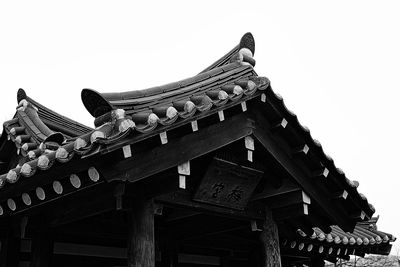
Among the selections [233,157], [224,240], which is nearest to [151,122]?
[233,157]

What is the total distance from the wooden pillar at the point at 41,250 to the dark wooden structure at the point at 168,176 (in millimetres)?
18

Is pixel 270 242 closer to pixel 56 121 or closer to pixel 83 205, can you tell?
pixel 83 205

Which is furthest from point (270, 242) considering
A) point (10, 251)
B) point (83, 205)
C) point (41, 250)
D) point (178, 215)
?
point (10, 251)

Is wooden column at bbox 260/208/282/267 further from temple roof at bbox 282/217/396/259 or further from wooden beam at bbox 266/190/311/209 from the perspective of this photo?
temple roof at bbox 282/217/396/259

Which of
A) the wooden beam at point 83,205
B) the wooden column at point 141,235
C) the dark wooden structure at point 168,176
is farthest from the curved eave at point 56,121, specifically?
the wooden column at point 141,235

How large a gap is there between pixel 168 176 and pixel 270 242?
7.41ft

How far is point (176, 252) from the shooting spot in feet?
26.9

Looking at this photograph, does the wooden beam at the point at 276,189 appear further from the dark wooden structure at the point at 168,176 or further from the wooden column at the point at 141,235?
the wooden column at the point at 141,235

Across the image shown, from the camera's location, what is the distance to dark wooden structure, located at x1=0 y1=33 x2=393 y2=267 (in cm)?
489

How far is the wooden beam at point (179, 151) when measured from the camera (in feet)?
16.0

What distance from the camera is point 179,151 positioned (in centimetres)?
537

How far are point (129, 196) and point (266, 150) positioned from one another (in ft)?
6.41

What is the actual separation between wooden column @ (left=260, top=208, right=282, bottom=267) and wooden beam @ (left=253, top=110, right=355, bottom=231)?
0.71 metres

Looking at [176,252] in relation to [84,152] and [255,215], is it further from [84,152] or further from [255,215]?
[84,152]
